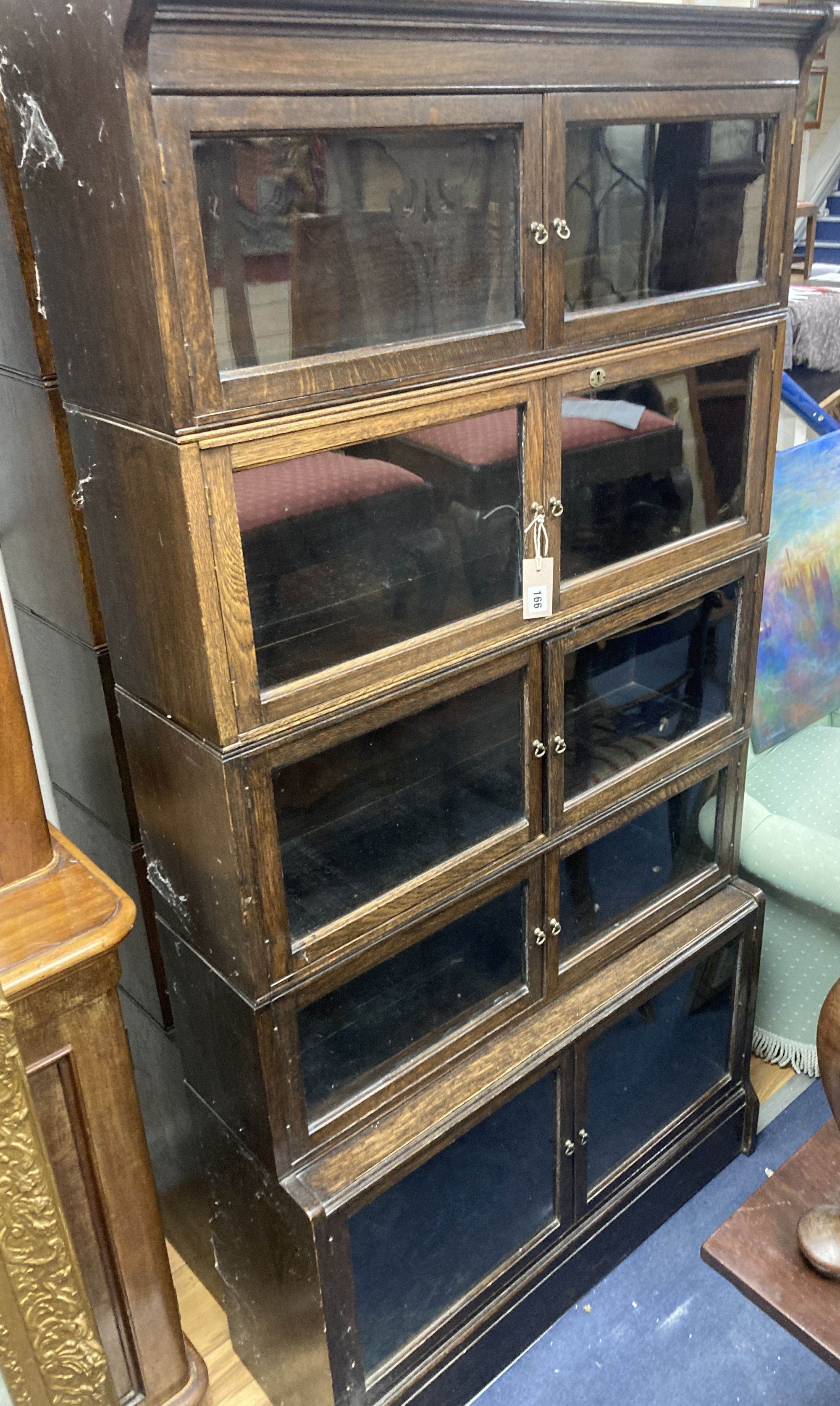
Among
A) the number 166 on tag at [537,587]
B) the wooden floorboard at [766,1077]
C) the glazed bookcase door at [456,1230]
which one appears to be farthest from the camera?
the wooden floorboard at [766,1077]

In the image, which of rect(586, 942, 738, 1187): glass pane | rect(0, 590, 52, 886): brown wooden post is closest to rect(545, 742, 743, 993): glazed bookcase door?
rect(586, 942, 738, 1187): glass pane

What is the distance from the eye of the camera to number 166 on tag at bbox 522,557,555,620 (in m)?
1.23

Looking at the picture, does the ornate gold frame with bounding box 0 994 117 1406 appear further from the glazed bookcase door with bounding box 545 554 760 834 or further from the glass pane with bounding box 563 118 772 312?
the glass pane with bounding box 563 118 772 312

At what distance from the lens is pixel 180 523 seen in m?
0.97

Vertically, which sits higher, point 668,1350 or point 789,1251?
point 789,1251

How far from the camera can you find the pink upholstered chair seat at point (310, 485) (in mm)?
1019

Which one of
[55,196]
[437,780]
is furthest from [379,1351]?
[55,196]

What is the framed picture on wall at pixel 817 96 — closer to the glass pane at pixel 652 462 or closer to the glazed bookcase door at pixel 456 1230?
the glass pane at pixel 652 462

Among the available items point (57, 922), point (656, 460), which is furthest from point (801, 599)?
point (57, 922)

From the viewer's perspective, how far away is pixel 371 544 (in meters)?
1.17

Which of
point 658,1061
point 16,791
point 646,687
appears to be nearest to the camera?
point 16,791

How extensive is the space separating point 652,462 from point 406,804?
53 centimetres

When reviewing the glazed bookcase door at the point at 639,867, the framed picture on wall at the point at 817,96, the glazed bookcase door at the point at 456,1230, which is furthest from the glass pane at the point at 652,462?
the framed picture on wall at the point at 817,96

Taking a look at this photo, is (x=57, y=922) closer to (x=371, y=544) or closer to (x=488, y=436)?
(x=371, y=544)
